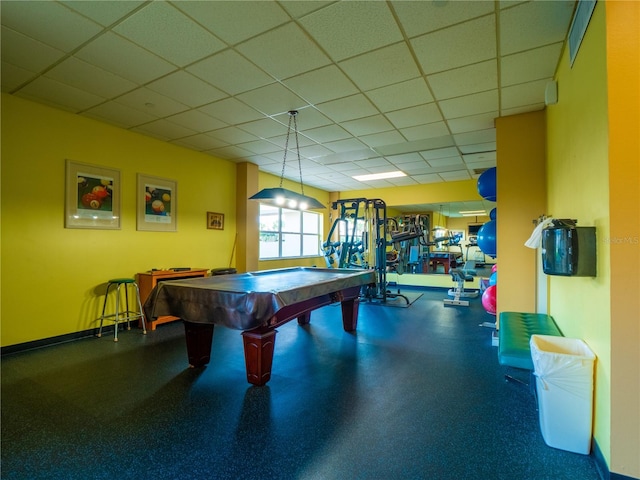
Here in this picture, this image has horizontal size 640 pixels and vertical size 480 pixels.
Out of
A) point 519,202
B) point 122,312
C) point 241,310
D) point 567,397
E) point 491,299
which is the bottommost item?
point 122,312

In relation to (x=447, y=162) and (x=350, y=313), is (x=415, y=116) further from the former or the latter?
(x=350, y=313)

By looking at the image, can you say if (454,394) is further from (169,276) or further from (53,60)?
(53,60)

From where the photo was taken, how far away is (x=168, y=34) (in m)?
2.46

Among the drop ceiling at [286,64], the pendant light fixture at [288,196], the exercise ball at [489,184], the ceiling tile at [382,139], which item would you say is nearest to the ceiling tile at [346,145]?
the ceiling tile at [382,139]

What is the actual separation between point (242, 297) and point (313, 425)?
3.56 ft

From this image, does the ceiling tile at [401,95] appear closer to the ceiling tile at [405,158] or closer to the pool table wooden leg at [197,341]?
the ceiling tile at [405,158]

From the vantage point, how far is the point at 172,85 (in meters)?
3.25

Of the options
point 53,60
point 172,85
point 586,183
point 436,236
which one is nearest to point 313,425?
point 586,183

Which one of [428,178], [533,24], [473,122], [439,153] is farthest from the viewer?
[428,178]

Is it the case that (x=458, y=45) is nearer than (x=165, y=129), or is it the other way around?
Result: (x=458, y=45)

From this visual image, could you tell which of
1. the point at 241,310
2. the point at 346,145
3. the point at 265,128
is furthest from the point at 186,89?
the point at 346,145

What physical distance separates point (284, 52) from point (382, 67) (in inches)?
36.9

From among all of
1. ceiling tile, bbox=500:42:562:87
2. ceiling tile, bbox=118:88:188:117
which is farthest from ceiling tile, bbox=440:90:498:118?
ceiling tile, bbox=118:88:188:117

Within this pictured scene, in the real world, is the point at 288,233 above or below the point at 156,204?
below
